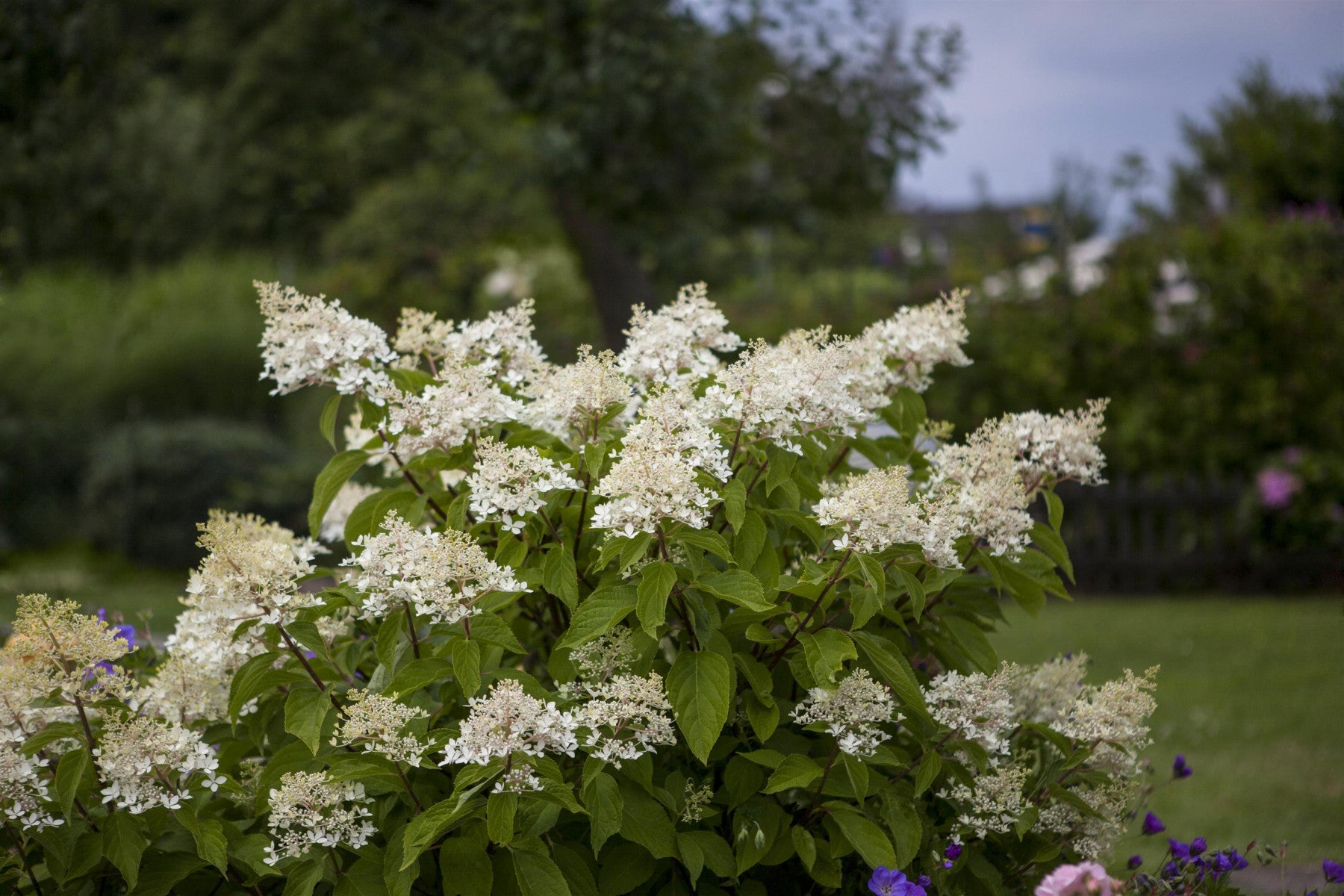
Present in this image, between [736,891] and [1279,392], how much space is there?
8012mm

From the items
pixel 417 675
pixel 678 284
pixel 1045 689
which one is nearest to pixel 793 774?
pixel 417 675

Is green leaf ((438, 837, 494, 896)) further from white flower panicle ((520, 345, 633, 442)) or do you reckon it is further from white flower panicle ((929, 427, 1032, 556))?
white flower panicle ((929, 427, 1032, 556))

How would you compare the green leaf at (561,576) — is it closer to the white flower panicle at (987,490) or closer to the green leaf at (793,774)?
the green leaf at (793,774)

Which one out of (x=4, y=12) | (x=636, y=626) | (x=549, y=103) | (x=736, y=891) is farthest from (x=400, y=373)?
(x=549, y=103)

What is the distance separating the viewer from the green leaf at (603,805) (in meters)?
1.94

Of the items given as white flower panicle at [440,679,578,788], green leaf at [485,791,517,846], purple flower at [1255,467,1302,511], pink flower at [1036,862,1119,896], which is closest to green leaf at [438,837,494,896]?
green leaf at [485,791,517,846]

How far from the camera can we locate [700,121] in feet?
24.0

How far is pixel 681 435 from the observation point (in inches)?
80.5

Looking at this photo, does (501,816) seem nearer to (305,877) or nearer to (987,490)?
(305,877)

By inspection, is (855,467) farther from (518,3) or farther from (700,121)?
(518,3)

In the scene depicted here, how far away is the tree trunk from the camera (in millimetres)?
8688

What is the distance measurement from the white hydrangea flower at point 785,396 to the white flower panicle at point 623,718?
1.67ft

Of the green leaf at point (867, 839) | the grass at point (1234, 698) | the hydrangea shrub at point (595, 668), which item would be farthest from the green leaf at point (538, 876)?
the grass at point (1234, 698)

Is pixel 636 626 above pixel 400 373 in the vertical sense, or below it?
below
